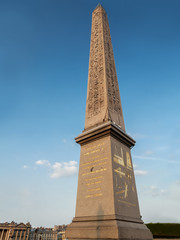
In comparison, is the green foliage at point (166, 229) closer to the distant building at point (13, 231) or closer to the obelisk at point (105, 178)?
the obelisk at point (105, 178)

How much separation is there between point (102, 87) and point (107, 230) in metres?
7.21

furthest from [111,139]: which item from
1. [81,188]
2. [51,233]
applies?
[51,233]

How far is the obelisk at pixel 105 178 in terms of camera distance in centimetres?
624

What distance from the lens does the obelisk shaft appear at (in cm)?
977

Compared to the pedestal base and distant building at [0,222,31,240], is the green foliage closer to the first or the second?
the pedestal base

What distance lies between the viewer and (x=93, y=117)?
10008 millimetres

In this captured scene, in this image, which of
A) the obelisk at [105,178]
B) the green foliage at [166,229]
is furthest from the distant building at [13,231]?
the obelisk at [105,178]

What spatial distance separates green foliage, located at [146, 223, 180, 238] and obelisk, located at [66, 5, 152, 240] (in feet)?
44.7

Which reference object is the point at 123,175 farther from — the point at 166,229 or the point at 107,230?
the point at 166,229

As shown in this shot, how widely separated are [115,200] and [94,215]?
39.6 inches

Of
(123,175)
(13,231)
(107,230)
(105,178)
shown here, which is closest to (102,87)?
(123,175)

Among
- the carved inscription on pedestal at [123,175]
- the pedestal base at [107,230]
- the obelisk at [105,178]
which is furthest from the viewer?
the carved inscription on pedestal at [123,175]

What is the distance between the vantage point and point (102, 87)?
1058 centimetres

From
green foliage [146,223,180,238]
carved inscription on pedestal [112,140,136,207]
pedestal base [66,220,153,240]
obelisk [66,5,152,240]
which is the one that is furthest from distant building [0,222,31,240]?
carved inscription on pedestal [112,140,136,207]
